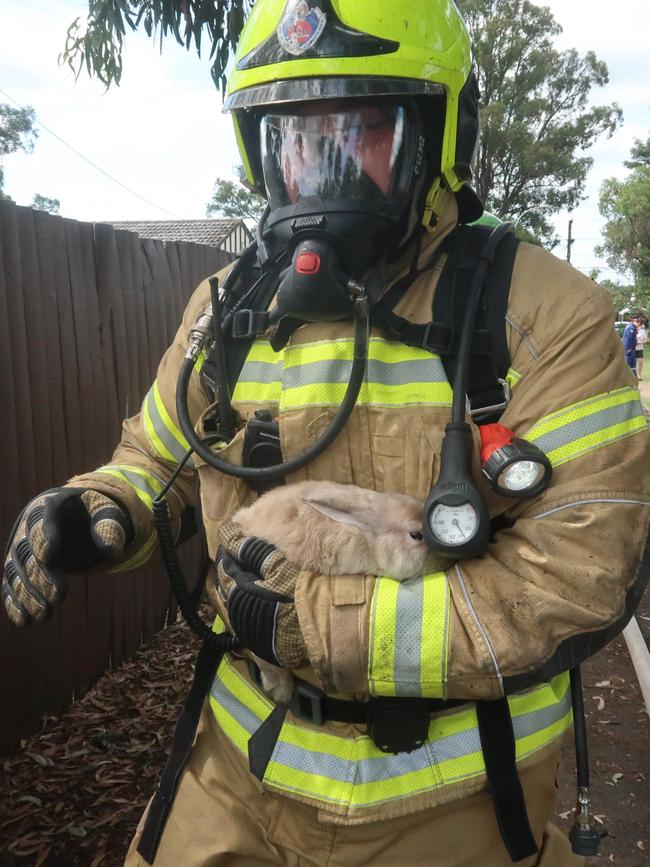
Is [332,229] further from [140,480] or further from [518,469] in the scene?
[140,480]

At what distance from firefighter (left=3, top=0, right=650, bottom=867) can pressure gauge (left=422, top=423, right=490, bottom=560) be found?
0.07 metres

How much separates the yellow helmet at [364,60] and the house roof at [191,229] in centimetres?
2832

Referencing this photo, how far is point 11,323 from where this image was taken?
3312mm

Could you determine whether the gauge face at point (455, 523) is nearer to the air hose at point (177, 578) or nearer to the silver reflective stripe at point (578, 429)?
the silver reflective stripe at point (578, 429)

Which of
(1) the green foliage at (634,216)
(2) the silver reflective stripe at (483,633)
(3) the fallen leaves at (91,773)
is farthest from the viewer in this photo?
(1) the green foliage at (634,216)

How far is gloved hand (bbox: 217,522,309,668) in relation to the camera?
4.61 feet

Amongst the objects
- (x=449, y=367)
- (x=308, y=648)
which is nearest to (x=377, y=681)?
(x=308, y=648)

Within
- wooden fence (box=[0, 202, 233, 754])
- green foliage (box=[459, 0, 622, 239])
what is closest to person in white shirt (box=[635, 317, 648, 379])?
green foliage (box=[459, 0, 622, 239])

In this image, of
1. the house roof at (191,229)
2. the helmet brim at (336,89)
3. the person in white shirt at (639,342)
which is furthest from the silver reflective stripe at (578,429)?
the house roof at (191,229)

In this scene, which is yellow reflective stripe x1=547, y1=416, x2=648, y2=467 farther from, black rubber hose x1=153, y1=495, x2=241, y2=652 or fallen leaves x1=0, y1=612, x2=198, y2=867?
fallen leaves x1=0, y1=612, x2=198, y2=867

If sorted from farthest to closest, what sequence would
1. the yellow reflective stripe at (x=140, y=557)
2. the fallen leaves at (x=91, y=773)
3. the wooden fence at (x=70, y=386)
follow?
the wooden fence at (x=70, y=386)
the fallen leaves at (x=91, y=773)
the yellow reflective stripe at (x=140, y=557)

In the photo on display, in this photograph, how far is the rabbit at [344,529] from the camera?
143cm

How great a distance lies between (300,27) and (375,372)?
842mm

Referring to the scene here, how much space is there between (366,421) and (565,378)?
0.44m
